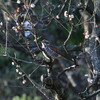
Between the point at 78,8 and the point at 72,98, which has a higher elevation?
the point at 78,8

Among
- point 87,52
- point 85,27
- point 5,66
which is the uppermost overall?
point 85,27

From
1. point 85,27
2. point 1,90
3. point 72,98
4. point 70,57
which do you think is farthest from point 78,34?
point 1,90

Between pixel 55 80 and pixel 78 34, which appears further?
pixel 78 34

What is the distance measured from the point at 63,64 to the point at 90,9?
204cm

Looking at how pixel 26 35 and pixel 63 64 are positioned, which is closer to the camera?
pixel 26 35

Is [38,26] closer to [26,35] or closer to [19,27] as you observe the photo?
[26,35]

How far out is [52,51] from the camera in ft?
15.2

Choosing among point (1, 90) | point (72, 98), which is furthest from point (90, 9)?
point (1, 90)

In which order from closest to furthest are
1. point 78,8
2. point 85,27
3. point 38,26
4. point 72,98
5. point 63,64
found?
point 78,8, point 38,26, point 85,27, point 63,64, point 72,98

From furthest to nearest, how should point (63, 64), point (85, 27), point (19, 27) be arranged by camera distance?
point (63, 64) < point (85, 27) < point (19, 27)

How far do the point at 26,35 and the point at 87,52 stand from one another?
1028 millimetres

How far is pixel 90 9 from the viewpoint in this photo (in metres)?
5.19

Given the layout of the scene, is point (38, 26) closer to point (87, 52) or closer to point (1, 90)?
point (87, 52)

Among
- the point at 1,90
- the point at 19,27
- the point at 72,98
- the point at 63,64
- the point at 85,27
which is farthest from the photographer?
the point at 1,90
